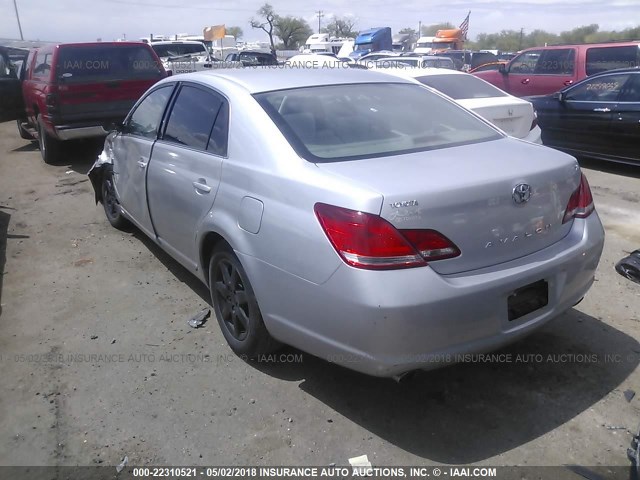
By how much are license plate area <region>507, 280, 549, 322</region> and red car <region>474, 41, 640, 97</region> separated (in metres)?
8.96

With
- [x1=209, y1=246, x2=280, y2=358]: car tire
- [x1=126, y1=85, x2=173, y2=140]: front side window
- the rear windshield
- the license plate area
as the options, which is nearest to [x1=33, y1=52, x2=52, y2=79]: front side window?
the rear windshield

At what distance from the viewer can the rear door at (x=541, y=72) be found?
10.9 meters

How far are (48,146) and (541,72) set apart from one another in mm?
9258

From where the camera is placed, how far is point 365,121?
10.7 ft

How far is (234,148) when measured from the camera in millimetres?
3166

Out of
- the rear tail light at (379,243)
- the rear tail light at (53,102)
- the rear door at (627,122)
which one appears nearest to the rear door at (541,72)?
the rear door at (627,122)

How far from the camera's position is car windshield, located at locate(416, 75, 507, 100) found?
7.17 metres

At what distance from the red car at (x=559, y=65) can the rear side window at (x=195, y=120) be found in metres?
8.90

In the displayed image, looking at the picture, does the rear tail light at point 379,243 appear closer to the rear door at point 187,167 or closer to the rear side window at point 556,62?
the rear door at point 187,167

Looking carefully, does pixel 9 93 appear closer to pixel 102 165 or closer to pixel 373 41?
pixel 102 165

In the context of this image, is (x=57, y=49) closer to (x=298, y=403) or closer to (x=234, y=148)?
(x=234, y=148)

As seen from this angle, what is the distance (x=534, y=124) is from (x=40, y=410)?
655cm

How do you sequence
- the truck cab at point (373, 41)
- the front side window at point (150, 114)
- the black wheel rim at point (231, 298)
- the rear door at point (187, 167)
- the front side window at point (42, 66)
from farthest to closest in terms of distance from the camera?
the truck cab at point (373, 41) → the front side window at point (42, 66) → the front side window at point (150, 114) → the rear door at point (187, 167) → the black wheel rim at point (231, 298)

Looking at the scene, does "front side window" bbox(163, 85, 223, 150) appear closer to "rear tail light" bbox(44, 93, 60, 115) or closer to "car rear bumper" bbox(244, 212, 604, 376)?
"car rear bumper" bbox(244, 212, 604, 376)
